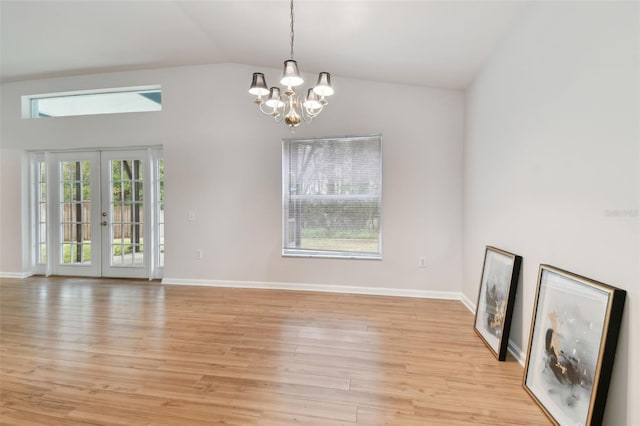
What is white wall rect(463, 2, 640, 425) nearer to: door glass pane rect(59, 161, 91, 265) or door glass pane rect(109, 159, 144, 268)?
door glass pane rect(109, 159, 144, 268)

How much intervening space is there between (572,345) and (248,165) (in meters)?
3.73

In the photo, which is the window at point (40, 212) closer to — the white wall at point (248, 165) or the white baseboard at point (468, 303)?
the white wall at point (248, 165)

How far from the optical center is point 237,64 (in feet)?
13.5

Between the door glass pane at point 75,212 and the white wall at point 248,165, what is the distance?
1.35 ft

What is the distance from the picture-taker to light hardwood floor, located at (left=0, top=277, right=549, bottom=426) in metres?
1.66

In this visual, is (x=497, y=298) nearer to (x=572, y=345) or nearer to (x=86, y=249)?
(x=572, y=345)

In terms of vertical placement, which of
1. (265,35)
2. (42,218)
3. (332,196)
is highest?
(265,35)

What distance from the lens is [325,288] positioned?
3.98 m

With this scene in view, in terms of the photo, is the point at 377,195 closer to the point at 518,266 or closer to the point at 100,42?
the point at 518,266

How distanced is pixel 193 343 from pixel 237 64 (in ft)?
11.7

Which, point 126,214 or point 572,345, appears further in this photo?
point 126,214

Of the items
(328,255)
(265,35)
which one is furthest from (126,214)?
(265,35)

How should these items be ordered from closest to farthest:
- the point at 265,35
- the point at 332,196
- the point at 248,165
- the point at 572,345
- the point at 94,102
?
the point at 572,345
the point at 265,35
the point at 332,196
the point at 248,165
the point at 94,102

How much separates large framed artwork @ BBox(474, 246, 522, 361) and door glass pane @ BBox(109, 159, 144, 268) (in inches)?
183
